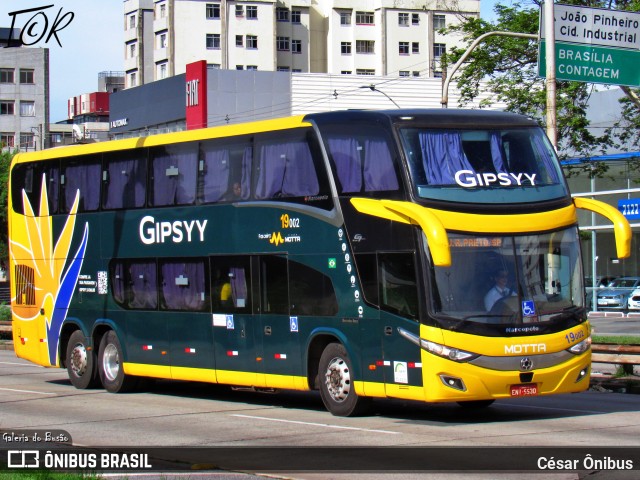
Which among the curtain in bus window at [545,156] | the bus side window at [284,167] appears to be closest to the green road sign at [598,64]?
the curtain in bus window at [545,156]

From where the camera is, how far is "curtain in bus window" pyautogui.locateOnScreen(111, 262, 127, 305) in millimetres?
20344

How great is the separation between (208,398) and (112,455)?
746 centimetres

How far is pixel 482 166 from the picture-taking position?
1520cm

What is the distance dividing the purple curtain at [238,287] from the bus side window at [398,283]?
10.3 ft

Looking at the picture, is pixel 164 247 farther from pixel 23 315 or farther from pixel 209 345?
pixel 23 315

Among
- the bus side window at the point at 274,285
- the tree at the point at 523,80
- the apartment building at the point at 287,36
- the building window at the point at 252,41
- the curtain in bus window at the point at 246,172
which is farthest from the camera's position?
the building window at the point at 252,41

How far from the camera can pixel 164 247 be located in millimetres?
19328

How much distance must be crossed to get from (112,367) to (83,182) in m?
3.41

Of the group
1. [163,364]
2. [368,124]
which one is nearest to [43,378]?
[163,364]

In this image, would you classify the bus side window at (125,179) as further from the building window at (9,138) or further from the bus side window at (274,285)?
the building window at (9,138)

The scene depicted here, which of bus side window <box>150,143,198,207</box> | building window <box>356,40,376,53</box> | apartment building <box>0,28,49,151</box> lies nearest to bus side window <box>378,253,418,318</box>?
bus side window <box>150,143,198,207</box>

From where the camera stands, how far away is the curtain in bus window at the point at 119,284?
801 inches

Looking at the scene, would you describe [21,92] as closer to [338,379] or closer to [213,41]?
[213,41]

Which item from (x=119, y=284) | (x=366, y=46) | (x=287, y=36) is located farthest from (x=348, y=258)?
(x=366, y=46)
